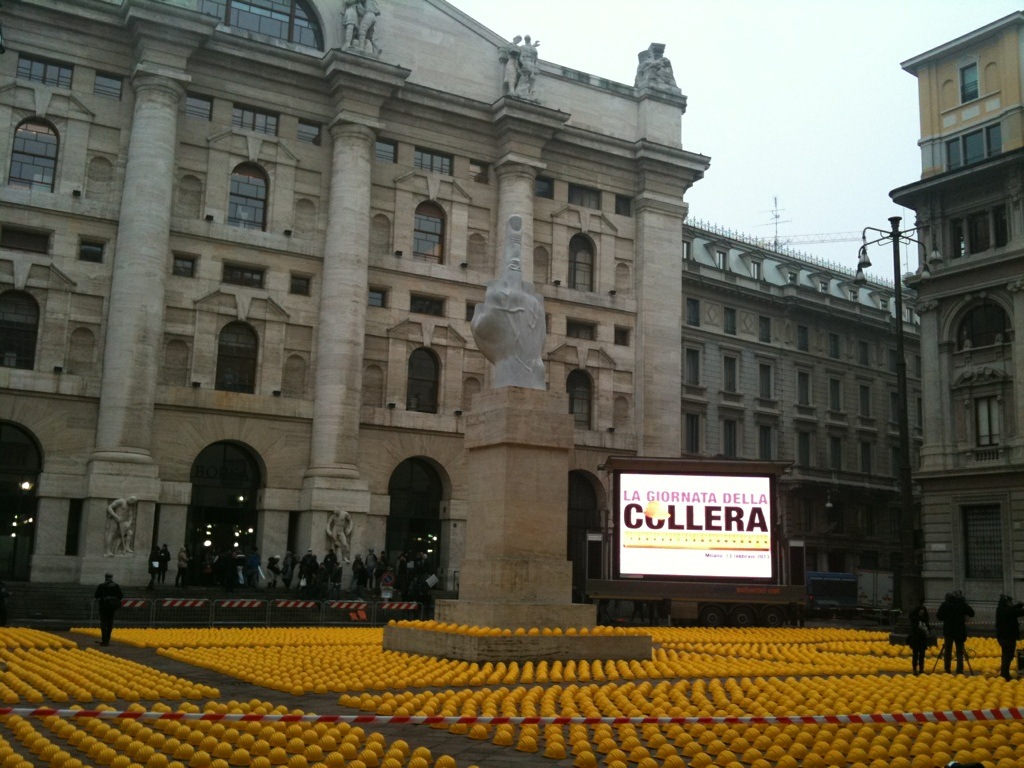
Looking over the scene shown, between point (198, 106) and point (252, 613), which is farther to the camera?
point (198, 106)

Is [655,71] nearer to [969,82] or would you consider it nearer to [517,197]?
[517,197]

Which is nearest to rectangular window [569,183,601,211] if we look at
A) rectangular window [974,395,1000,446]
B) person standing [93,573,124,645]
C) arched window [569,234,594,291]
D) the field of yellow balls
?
arched window [569,234,594,291]

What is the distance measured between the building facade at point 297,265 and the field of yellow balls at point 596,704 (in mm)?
18213

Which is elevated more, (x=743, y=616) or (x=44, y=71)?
(x=44, y=71)

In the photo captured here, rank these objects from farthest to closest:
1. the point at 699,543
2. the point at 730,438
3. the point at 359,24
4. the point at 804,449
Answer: the point at 804,449, the point at 730,438, the point at 359,24, the point at 699,543

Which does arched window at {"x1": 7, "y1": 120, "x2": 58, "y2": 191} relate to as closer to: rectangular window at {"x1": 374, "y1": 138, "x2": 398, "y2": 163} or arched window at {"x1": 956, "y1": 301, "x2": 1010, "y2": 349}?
rectangular window at {"x1": 374, "y1": 138, "x2": 398, "y2": 163}

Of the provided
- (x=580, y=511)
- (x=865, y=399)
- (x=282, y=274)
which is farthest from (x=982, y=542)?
(x=282, y=274)

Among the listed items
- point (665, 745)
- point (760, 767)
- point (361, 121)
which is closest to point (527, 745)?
point (665, 745)

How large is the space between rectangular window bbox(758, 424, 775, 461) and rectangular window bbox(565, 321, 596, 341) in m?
19.6

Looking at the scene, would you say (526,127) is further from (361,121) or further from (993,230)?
(993,230)

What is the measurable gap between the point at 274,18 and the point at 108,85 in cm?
884

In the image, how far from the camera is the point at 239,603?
31.7m

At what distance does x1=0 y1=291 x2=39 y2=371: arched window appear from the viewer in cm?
4019

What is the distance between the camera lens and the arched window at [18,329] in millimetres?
40188
